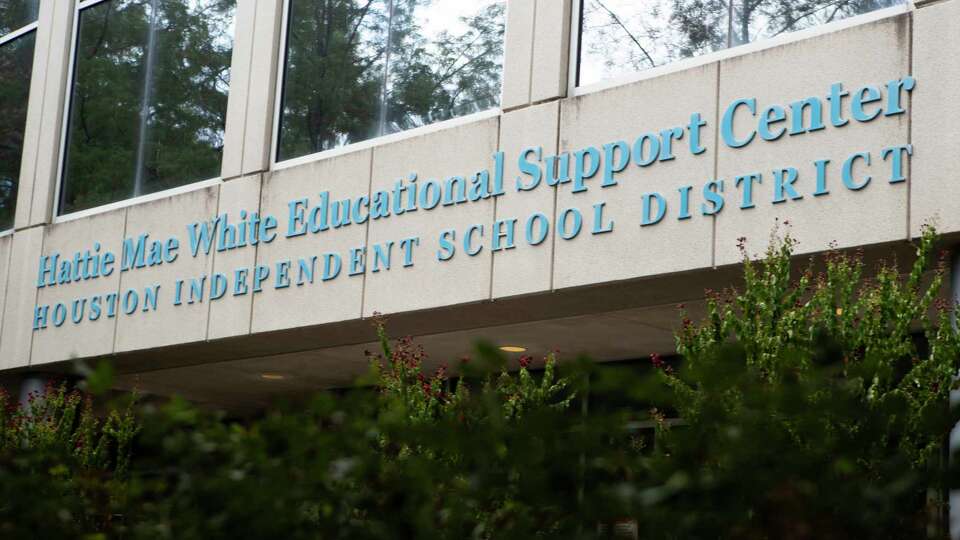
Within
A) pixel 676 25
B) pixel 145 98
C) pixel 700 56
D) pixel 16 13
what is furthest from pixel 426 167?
pixel 16 13

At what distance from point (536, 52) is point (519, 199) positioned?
4.83 feet

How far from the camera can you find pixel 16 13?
21.9 metres

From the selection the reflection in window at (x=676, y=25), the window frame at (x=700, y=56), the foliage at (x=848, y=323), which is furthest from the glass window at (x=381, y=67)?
the foliage at (x=848, y=323)

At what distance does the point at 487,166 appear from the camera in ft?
48.7

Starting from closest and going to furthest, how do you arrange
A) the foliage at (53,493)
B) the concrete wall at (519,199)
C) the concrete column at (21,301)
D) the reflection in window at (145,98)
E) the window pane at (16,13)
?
the foliage at (53,493) → the concrete wall at (519,199) → the reflection in window at (145,98) → the concrete column at (21,301) → the window pane at (16,13)

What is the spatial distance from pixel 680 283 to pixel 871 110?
2.44 m

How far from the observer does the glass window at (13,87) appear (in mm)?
21094

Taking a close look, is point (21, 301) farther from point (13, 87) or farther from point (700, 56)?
point (700, 56)

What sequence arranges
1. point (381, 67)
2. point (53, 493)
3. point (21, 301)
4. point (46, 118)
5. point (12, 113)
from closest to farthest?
point (53, 493), point (381, 67), point (21, 301), point (46, 118), point (12, 113)

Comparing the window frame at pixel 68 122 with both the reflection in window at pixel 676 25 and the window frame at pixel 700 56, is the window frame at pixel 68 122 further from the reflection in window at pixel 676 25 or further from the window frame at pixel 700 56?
the reflection in window at pixel 676 25

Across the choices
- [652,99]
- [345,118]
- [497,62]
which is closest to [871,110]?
[652,99]

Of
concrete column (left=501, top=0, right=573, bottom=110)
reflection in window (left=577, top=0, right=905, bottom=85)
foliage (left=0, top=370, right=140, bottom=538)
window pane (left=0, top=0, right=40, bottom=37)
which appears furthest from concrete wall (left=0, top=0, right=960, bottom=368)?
foliage (left=0, top=370, right=140, bottom=538)

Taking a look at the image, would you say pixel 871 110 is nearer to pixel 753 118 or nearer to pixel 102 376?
pixel 753 118

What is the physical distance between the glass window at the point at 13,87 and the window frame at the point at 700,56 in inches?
381
